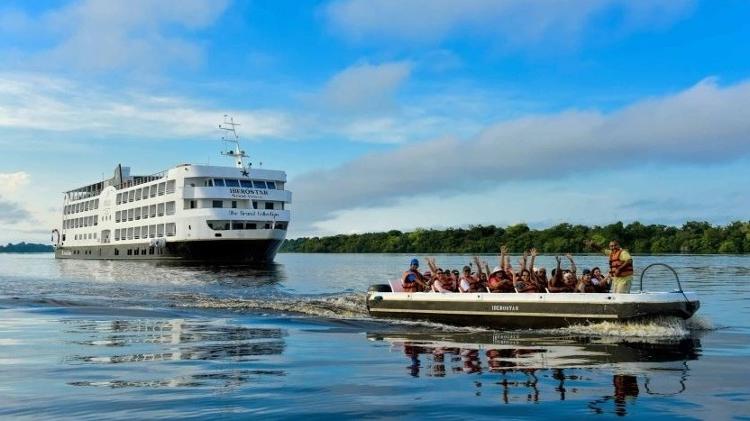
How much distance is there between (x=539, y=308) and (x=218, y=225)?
152 feet

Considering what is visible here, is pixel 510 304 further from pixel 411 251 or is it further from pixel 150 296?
pixel 411 251

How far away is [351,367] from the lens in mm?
12977

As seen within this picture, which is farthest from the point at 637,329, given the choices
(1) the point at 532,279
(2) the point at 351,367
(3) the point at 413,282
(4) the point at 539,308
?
(2) the point at 351,367

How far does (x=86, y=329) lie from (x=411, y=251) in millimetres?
131176

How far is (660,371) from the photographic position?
12.4 m

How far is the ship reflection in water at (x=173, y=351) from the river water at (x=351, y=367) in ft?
0.12

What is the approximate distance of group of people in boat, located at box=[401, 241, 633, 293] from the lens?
18.1m

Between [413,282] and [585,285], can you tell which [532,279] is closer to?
[585,285]

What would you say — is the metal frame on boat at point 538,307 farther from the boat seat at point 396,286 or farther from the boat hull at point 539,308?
the boat seat at point 396,286

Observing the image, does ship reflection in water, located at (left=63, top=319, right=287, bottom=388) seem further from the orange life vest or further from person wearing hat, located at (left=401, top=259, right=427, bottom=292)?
the orange life vest

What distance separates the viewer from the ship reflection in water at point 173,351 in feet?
38.6

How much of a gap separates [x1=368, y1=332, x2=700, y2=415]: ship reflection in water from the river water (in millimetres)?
36

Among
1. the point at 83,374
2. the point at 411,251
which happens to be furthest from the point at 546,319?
the point at 411,251

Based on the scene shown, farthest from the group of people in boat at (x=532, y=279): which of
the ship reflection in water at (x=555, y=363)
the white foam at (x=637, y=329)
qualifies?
the ship reflection in water at (x=555, y=363)
